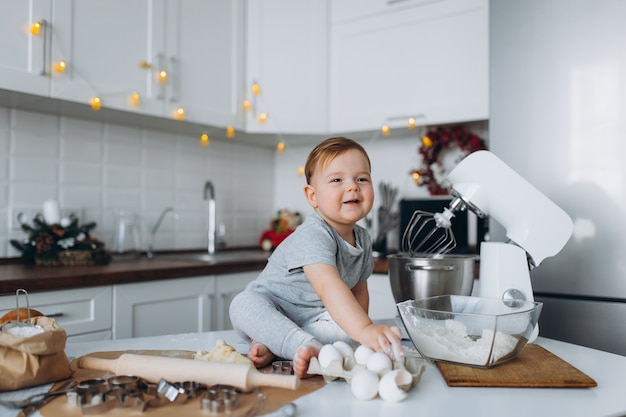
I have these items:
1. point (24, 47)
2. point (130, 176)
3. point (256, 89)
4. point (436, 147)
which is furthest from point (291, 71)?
point (24, 47)

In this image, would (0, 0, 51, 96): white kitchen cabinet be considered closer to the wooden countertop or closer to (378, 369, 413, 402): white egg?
the wooden countertop

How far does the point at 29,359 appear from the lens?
2.37 ft

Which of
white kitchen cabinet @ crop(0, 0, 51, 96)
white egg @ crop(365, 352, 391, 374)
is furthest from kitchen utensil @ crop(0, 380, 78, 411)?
white kitchen cabinet @ crop(0, 0, 51, 96)

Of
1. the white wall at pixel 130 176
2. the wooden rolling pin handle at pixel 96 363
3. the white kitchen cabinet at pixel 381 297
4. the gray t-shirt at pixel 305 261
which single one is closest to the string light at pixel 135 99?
the white wall at pixel 130 176

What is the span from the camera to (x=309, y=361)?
0.79 metres

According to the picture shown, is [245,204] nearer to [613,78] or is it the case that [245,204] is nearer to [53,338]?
[613,78]

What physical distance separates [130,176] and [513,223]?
184 cm

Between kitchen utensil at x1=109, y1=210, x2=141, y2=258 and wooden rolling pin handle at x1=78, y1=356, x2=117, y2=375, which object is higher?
kitchen utensil at x1=109, y1=210, x2=141, y2=258

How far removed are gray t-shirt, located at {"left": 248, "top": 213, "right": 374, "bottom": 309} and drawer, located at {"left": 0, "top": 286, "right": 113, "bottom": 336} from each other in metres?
0.82

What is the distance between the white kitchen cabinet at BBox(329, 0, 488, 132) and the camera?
2.29 metres

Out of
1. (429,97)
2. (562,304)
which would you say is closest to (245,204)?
(429,97)

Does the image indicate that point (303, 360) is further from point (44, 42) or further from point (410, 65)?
point (410, 65)

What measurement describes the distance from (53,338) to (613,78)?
1603mm

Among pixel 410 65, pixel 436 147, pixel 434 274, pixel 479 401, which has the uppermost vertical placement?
pixel 410 65
